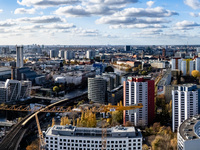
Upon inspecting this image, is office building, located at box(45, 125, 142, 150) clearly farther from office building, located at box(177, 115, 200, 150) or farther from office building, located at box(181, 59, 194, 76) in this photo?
office building, located at box(181, 59, 194, 76)

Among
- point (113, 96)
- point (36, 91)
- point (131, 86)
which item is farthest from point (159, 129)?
point (36, 91)

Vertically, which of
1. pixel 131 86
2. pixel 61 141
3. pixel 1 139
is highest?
pixel 131 86

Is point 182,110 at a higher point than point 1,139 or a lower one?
higher

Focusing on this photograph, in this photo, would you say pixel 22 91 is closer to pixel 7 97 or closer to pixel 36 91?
pixel 7 97

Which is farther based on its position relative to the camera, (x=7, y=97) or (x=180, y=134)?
(x=7, y=97)

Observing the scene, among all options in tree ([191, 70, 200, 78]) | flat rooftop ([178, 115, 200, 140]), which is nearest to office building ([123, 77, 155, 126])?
flat rooftop ([178, 115, 200, 140])
